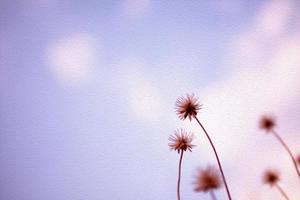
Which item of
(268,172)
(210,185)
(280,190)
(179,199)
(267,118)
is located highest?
(267,118)

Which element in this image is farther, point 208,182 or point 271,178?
point 271,178

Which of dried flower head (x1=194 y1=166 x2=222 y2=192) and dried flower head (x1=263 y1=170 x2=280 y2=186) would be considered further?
dried flower head (x1=263 y1=170 x2=280 y2=186)

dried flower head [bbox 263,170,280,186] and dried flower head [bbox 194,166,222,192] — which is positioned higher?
dried flower head [bbox 263,170,280,186]

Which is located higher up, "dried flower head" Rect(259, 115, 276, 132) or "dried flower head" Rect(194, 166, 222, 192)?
"dried flower head" Rect(259, 115, 276, 132)

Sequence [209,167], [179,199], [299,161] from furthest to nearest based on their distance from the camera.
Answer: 1. [299,161]
2. [179,199]
3. [209,167]

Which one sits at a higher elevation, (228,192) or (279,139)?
(279,139)

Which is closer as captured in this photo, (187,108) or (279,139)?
(187,108)

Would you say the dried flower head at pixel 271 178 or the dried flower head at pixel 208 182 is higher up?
the dried flower head at pixel 271 178

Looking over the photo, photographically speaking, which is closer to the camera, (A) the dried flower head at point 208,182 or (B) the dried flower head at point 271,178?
(A) the dried flower head at point 208,182

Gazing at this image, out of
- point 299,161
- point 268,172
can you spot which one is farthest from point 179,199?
point 299,161

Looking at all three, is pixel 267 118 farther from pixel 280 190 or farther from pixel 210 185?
pixel 210 185

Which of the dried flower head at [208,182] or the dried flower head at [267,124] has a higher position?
the dried flower head at [267,124]
